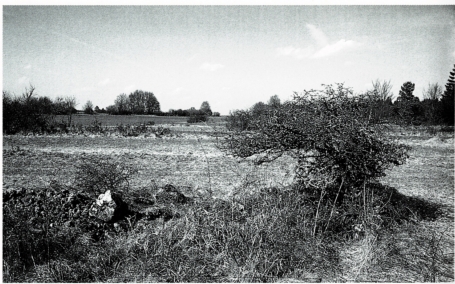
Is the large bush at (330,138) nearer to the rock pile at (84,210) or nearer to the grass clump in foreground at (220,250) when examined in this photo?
the grass clump in foreground at (220,250)

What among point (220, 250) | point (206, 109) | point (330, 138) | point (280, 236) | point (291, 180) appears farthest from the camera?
point (206, 109)

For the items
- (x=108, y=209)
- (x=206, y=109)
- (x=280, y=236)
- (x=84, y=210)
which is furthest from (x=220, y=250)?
(x=206, y=109)

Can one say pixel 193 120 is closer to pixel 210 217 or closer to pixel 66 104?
pixel 66 104

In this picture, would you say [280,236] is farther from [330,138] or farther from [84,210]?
[84,210]

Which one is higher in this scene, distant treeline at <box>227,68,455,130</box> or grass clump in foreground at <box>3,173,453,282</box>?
distant treeline at <box>227,68,455,130</box>

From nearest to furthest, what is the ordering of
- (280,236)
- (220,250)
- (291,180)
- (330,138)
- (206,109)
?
(220,250), (280,236), (330,138), (291,180), (206,109)

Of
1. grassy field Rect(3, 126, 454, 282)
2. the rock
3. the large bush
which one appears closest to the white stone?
the rock

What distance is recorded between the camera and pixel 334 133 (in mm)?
4758

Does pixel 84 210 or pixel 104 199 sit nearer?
pixel 84 210

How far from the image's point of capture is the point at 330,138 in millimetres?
4848

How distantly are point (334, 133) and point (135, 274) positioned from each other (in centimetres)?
350

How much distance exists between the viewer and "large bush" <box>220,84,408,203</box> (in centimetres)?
484

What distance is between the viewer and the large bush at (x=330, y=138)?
484cm

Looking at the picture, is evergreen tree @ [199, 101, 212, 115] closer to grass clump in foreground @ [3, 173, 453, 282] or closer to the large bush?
the large bush
